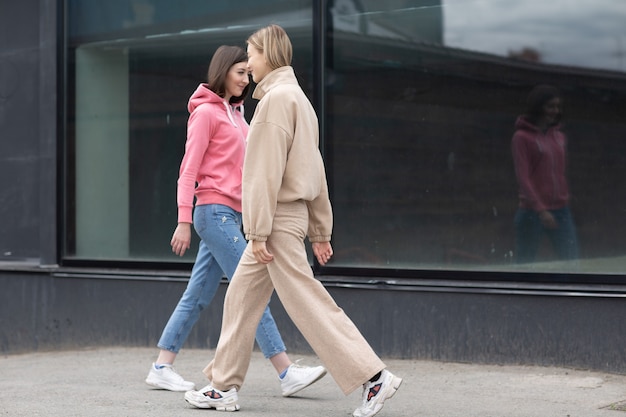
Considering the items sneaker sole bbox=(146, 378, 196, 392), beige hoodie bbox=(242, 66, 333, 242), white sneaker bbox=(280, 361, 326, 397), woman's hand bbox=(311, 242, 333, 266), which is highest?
beige hoodie bbox=(242, 66, 333, 242)

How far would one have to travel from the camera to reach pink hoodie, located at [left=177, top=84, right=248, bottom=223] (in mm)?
5805

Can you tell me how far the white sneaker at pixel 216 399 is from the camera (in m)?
5.41

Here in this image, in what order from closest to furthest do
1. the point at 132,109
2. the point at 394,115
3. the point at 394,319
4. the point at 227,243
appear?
the point at 227,243 < the point at 394,319 < the point at 394,115 < the point at 132,109

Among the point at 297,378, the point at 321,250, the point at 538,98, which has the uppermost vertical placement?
the point at 538,98

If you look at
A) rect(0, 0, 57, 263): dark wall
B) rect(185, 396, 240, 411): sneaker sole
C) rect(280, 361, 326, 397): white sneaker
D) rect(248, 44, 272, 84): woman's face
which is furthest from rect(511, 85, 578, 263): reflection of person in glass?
rect(0, 0, 57, 263): dark wall

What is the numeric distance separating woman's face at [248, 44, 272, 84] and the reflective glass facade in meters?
2.19

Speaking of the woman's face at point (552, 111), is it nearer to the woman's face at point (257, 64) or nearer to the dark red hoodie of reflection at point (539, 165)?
the dark red hoodie of reflection at point (539, 165)

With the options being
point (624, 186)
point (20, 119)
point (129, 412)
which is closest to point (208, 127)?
point (129, 412)

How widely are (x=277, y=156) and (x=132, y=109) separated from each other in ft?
12.9

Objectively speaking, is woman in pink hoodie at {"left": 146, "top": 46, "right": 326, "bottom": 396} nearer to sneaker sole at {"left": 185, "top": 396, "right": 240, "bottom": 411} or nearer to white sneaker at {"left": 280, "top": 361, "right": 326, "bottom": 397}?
white sneaker at {"left": 280, "top": 361, "right": 326, "bottom": 397}

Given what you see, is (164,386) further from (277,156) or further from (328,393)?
(277,156)

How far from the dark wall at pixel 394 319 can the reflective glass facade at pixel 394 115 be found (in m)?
0.25

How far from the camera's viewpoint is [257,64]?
209 inches

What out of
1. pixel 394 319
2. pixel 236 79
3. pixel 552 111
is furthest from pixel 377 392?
pixel 552 111
